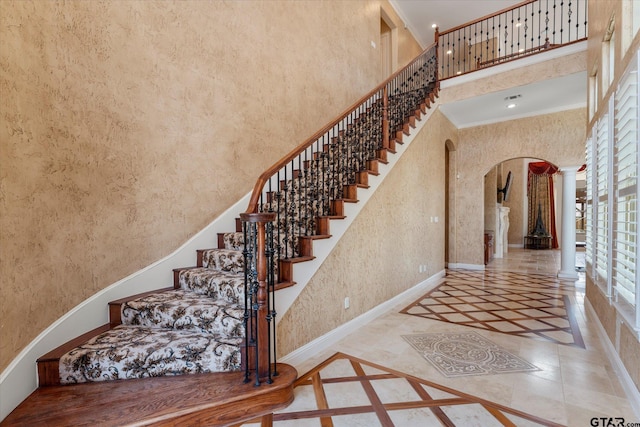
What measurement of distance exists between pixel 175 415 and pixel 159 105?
2451 mm

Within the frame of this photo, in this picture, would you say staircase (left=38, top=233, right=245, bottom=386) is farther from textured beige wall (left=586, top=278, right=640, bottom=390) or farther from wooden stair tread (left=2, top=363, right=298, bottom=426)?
textured beige wall (left=586, top=278, right=640, bottom=390)

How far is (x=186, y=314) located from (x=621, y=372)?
10.7ft

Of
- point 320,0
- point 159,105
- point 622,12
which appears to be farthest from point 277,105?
point 622,12

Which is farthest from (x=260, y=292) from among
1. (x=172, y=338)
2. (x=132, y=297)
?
(x=132, y=297)

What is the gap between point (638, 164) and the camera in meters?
1.66

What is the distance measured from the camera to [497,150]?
6.45m

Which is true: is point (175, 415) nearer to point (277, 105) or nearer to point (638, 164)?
point (638, 164)

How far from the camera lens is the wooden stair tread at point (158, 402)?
1555 mm

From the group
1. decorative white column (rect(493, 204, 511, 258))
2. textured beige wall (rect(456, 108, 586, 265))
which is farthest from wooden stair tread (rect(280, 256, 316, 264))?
decorative white column (rect(493, 204, 511, 258))

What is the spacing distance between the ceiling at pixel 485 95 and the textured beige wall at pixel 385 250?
624 mm

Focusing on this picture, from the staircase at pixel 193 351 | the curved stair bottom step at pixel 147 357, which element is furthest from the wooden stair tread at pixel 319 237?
the curved stair bottom step at pixel 147 357

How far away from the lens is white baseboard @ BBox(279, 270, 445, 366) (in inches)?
100

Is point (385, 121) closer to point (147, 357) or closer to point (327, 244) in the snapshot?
point (327, 244)

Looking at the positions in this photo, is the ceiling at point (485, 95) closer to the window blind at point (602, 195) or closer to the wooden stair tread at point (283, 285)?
the window blind at point (602, 195)
